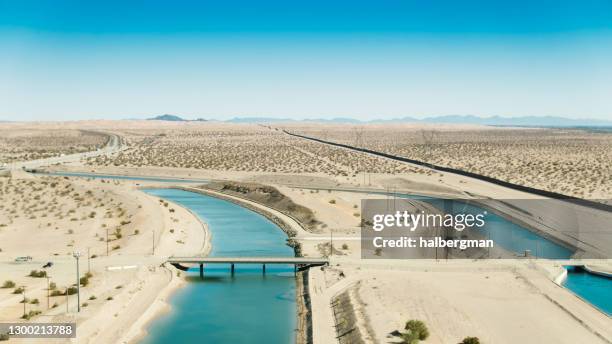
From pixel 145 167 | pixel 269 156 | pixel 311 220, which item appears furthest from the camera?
pixel 269 156

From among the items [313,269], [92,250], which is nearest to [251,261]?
[313,269]

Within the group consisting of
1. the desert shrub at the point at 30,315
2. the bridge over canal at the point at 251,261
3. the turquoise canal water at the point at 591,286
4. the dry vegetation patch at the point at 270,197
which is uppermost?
the dry vegetation patch at the point at 270,197

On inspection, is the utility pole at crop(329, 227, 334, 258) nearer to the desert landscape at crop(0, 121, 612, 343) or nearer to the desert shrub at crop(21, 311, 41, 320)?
the desert landscape at crop(0, 121, 612, 343)

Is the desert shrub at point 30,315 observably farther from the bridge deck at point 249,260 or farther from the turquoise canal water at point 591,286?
the turquoise canal water at point 591,286

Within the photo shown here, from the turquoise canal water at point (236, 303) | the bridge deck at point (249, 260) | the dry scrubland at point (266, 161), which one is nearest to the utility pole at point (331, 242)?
the bridge deck at point (249, 260)

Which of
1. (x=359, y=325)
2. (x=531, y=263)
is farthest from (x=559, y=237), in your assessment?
(x=359, y=325)

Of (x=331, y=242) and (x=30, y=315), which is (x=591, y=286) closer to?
(x=331, y=242)

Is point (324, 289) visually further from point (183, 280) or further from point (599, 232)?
point (599, 232)
